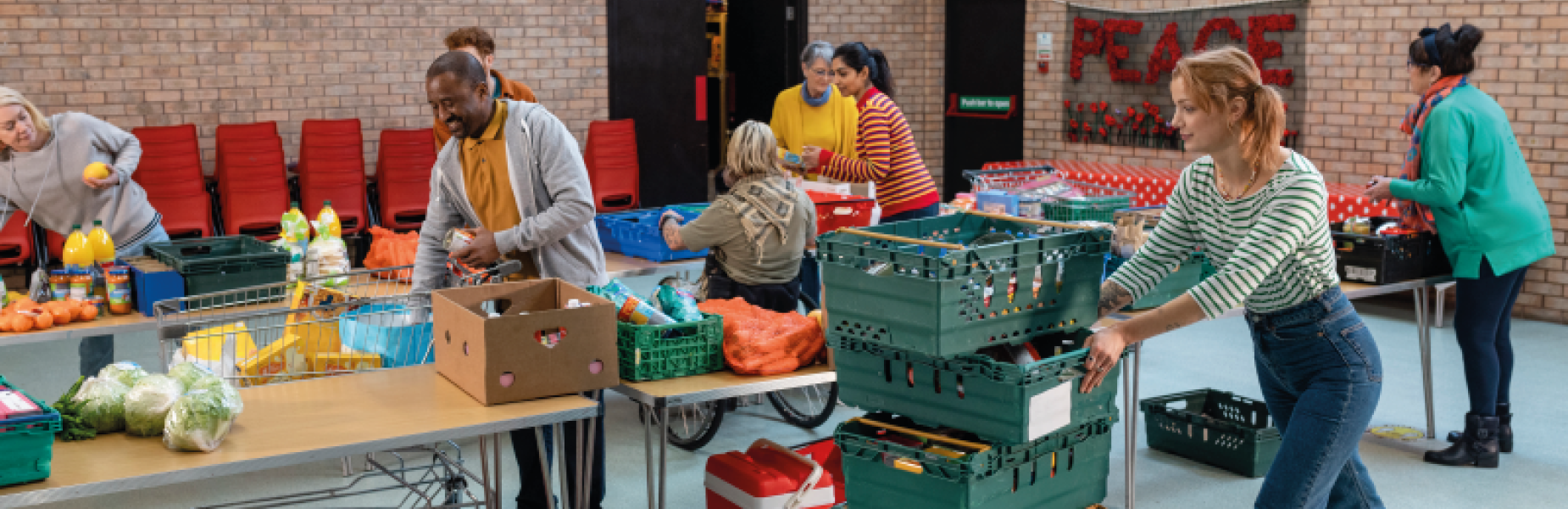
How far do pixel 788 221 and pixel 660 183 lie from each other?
6.08 metres

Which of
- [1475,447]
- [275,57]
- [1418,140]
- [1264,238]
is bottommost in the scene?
[1475,447]

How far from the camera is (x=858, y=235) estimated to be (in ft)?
10.3

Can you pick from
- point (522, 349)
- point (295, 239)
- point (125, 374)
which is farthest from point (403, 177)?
point (522, 349)

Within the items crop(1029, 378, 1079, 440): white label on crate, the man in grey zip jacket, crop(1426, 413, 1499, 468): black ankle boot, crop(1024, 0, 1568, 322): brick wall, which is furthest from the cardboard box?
crop(1024, 0, 1568, 322): brick wall

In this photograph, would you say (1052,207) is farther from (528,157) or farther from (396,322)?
(396,322)

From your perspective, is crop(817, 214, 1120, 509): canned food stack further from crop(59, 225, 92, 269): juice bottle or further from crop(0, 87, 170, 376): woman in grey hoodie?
crop(0, 87, 170, 376): woman in grey hoodie

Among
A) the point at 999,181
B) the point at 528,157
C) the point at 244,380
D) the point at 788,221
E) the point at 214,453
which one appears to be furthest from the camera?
the point at 999,181

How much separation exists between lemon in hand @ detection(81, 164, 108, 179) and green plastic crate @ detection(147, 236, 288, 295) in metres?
0.32

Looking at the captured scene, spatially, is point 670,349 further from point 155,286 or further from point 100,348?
point 100,348

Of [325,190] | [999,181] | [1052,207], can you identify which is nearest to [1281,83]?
[999,181]

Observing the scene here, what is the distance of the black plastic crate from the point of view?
5.10 metres

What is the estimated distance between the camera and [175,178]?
27.3ft

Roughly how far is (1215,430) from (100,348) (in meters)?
4.35

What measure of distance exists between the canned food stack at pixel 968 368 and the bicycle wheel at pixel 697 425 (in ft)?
6.89
